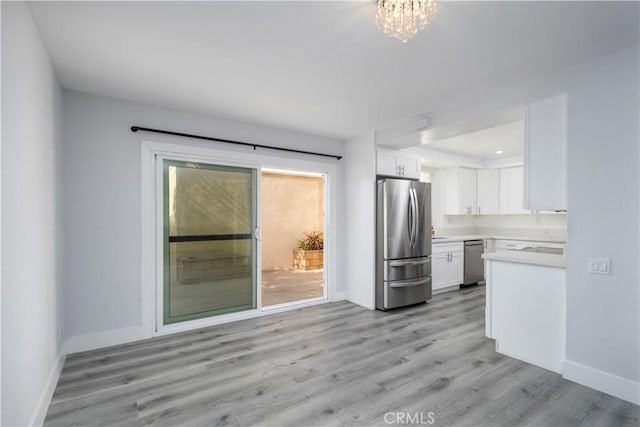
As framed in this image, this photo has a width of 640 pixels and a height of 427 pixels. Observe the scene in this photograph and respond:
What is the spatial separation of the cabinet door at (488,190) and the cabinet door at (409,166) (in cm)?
222

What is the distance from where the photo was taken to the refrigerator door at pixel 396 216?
4.28m

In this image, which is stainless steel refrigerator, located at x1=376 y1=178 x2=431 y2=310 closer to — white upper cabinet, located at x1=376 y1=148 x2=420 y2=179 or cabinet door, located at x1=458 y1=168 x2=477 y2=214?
white upper cabinet, located at x1=376 y1=148 x2=420 y2=179

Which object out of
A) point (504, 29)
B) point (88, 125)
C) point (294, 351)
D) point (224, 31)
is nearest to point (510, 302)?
point (294, 351)

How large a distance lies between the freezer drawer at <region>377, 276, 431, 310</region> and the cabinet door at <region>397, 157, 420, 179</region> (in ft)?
5.08

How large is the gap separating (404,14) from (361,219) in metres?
3.11

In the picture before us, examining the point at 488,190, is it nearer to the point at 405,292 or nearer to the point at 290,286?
the point at 405,292

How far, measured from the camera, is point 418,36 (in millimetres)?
2070

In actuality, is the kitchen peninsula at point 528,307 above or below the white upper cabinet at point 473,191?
below

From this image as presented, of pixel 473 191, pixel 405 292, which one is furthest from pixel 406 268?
pixel 473 191

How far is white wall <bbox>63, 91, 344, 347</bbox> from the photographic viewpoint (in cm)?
296

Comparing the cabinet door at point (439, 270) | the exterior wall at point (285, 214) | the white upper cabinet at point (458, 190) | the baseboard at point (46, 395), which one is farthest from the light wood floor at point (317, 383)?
the exterior wall at point (285, 214)

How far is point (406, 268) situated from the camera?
14.4 feet

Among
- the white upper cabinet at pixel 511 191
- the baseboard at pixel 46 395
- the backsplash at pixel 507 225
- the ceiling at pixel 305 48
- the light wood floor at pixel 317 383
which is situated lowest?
the light wood floor at pixel 317 383

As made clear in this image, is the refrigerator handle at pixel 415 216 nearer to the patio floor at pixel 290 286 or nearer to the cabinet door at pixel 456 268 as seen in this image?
the cabinet door at pixel 456 268
